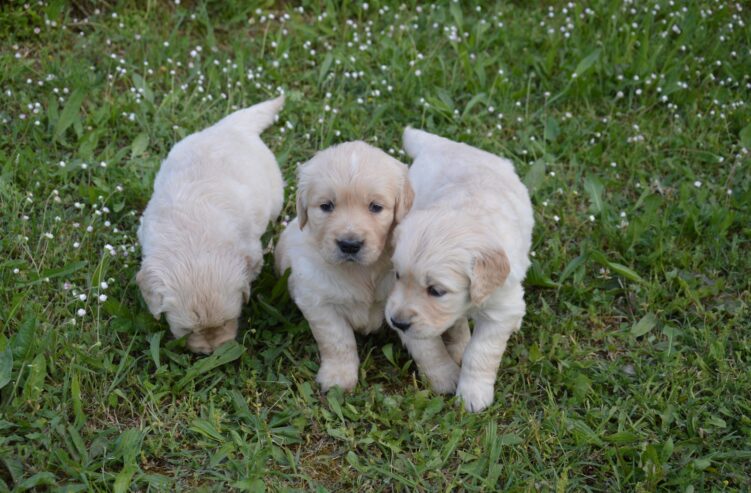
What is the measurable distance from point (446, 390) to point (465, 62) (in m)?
2.85

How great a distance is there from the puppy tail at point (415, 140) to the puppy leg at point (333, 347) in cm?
125

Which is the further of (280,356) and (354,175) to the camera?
(280,356)

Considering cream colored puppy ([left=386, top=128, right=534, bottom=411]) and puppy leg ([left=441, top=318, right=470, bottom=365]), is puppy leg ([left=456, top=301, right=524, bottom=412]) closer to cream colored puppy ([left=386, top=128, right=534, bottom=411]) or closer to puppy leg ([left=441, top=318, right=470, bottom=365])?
cream colored puppy ([left=386, top=128, right=534, bottom=411])

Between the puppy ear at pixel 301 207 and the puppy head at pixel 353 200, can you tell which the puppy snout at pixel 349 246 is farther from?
the puppy ear at pixel 301 207

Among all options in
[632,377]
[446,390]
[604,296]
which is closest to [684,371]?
[632,377]

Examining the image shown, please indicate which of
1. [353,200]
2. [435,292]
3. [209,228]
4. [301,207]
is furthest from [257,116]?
[435,292]

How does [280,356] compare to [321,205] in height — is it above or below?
below

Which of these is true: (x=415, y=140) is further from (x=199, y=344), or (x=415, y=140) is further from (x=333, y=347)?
(x=199, y=344)

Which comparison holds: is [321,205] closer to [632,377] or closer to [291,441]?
[291,441]

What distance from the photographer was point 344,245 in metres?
3.73

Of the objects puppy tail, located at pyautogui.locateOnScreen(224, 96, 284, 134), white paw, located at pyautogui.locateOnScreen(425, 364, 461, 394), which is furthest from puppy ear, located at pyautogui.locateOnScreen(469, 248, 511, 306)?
puppy tail, located at pyautogui.locateOnScreen(224, 96, 284, 134)

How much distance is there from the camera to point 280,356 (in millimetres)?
4285

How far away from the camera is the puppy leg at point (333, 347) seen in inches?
159

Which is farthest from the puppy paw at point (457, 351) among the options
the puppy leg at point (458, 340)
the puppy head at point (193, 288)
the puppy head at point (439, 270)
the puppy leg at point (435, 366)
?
the puppy head at point (193, 288)
